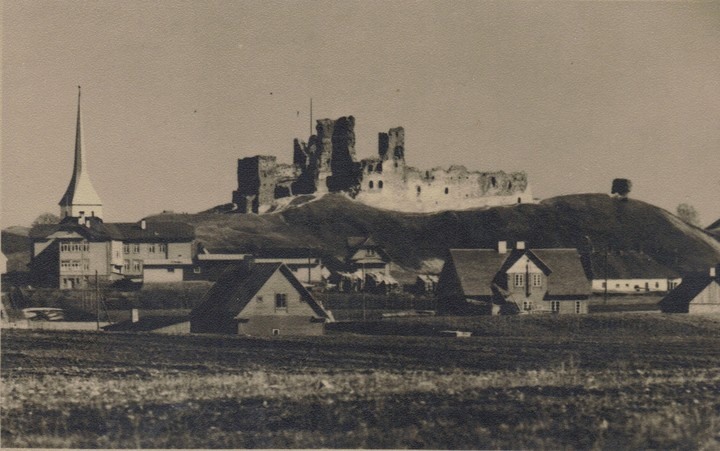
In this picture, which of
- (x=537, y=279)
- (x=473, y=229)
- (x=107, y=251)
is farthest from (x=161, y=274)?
(x=473, y=229)

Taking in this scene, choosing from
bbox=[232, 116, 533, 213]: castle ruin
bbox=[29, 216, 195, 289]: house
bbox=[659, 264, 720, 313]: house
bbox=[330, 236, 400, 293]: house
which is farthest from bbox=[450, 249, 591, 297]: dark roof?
bbox=[232, 116, 533, 213]: castle ruin

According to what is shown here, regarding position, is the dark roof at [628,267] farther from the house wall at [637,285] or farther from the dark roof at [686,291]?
the dark roof at [686,291]

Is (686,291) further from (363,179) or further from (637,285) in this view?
(363,179)

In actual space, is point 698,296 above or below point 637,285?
below

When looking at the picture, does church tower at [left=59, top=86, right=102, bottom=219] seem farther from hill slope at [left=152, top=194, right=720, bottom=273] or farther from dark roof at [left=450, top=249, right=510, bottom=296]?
dark roof at [left=450, top=249, right=510, bottom=296]

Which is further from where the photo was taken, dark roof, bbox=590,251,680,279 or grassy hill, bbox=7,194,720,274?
grassy hill, bbox=7,194,720,274
